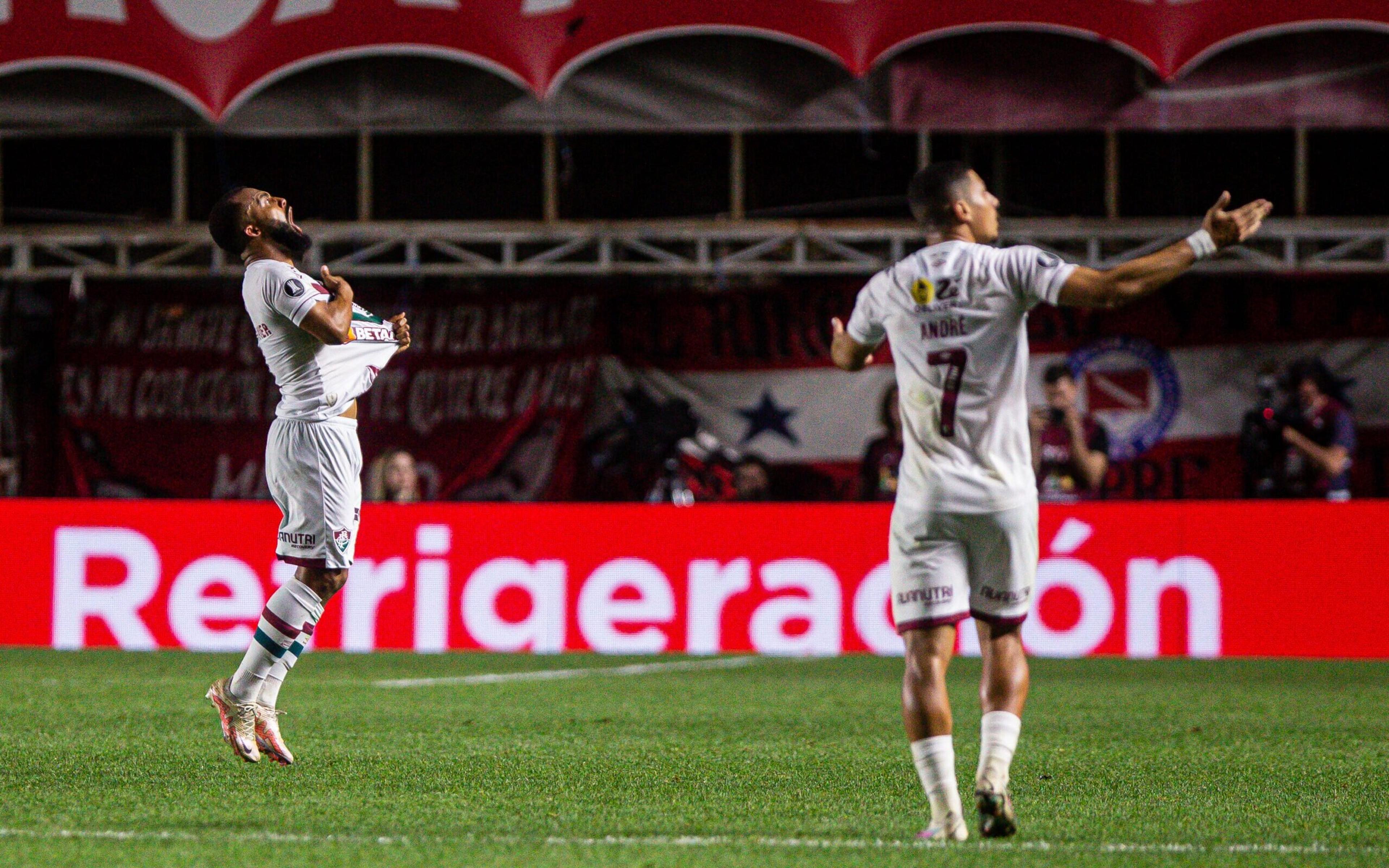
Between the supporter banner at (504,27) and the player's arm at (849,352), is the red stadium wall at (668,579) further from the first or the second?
the player's arm at (849,352)

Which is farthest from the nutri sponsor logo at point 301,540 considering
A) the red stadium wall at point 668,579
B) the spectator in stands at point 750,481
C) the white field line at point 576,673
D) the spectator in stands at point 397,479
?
the spectator in stands at point 750,481

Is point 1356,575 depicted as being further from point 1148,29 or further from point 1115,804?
point 1115,804

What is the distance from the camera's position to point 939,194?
5316 millimetres

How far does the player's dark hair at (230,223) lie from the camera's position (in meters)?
7.07

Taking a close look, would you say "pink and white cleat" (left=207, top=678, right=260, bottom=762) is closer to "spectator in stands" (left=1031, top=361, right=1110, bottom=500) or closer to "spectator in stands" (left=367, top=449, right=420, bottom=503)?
"spectator in stands" (left=1031, top=361, right=1110, bottom=500)

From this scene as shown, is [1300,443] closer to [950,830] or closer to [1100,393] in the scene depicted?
[1100,393]

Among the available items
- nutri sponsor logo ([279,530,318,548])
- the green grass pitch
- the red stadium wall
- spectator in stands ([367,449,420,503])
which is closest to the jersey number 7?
the green grass pitch

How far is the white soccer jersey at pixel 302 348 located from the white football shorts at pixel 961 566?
264 centimetres

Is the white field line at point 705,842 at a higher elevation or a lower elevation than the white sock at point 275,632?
lower

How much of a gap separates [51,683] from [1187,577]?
278 inches

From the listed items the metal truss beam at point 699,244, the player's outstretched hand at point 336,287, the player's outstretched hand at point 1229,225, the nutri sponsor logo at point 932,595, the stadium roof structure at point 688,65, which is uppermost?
the stadium roof structure at point 688,65

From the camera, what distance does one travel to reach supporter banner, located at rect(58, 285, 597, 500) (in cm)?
1764

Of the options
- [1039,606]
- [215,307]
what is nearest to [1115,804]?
[1039,606]

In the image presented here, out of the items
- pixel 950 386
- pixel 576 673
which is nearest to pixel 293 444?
pixel 950 386
